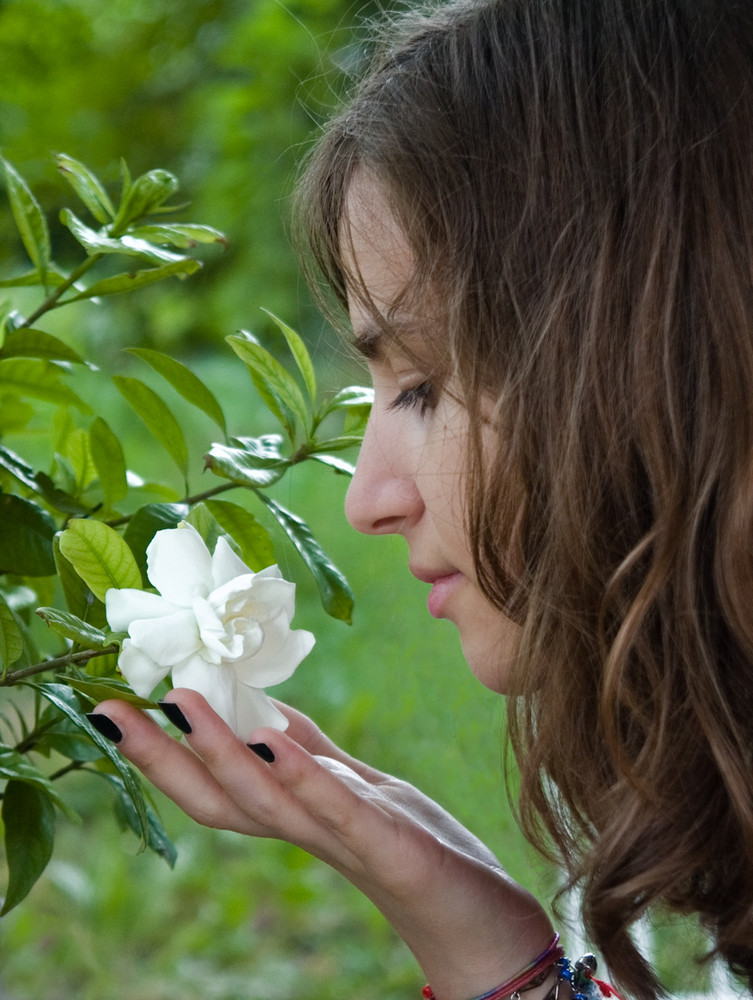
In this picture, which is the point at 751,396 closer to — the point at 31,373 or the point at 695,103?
the point at 695,103

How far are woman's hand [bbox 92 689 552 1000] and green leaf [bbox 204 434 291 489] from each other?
0.45ft

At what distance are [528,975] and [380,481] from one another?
1.30 ft

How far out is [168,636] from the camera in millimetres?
494

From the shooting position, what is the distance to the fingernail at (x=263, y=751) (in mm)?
578

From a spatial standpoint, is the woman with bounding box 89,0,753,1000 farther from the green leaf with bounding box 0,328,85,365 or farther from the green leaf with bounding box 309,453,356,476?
the green leaf with bounding box 0,328,85,365

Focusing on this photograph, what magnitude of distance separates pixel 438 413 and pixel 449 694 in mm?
799

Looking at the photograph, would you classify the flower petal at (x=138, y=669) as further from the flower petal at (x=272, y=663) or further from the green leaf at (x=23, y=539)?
the green leaf at (x=23, y=539)

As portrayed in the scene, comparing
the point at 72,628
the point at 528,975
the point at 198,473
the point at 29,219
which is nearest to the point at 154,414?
the point at 29,219

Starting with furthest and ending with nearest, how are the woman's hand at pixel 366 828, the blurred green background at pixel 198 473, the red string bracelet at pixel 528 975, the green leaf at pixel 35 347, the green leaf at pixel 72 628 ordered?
the blurred green background at pixel 198 473
the red string bracelet at pixel 528 975
the green leaf at pixel 35 347
the woman's hand at pixel 366 828
the green leaf at pixel 72 628

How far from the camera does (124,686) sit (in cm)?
52

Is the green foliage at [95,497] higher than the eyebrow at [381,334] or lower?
lower

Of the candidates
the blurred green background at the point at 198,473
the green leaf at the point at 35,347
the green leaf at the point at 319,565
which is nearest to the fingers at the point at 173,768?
the green leaf at the point at 319,565

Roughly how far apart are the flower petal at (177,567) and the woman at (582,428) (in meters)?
0.14

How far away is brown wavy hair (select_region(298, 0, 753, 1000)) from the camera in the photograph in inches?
26.3
